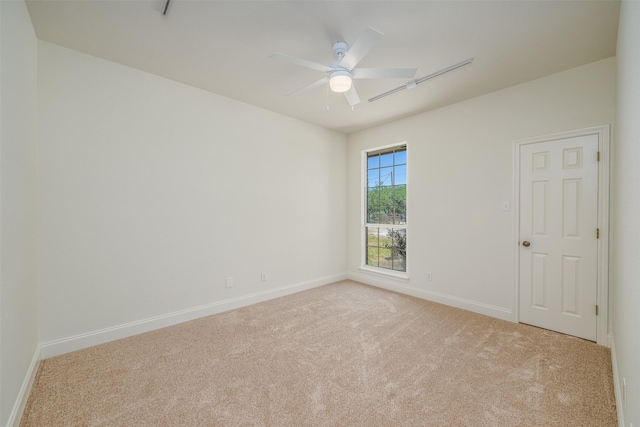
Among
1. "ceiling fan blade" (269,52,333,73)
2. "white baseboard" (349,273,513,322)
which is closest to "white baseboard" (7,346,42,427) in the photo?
"ceiling fan blade" (269,52,333,73)

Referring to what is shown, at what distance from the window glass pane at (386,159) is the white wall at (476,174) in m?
0.27

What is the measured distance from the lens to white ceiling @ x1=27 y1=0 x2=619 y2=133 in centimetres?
196

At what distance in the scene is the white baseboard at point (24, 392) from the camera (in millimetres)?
1603

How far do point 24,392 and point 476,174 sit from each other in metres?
4.60

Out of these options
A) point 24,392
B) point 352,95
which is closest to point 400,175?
point 352,95

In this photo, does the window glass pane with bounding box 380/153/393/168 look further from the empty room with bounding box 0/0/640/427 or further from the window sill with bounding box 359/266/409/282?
the window sill with bounding box 359/266/409/282

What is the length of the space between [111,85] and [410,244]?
13.5 ft

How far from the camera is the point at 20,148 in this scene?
1.86m

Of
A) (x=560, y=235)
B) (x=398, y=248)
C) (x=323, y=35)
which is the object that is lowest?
(x=398, y=248)

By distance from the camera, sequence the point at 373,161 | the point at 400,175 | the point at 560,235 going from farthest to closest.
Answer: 1. the point at 373,161
2. the point at 400,175
3. the point at 560,235

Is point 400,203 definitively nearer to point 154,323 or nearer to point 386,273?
point 386,273

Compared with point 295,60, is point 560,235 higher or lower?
lower

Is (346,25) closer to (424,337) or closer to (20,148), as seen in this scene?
(20,148)

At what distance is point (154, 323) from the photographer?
2928 millimetres
